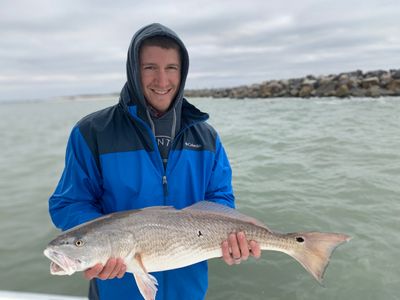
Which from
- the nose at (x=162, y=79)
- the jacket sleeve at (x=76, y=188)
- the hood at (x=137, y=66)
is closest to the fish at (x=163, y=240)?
the jacket sleeve at (x=76, y=188)

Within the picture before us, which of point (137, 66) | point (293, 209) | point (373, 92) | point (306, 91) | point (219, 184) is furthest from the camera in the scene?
point (306, 91)

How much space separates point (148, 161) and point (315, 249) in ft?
5.01

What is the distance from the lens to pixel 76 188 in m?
2.72

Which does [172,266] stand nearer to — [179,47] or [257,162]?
[179,47]

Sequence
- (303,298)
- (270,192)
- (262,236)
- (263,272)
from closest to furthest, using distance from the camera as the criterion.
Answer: (262,236), (303,298), (263,272), (270,192)

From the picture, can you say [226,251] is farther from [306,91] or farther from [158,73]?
[306,91]

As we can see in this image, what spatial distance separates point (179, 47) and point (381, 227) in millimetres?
5359

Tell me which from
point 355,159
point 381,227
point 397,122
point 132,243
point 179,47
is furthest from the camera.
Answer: point 397,122

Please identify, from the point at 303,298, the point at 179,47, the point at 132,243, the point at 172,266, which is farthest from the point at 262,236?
the point at 303,298

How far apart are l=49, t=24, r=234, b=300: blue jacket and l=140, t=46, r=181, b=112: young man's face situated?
93 millimetres

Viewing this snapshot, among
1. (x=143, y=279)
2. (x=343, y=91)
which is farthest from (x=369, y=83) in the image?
(x=143, y=279)

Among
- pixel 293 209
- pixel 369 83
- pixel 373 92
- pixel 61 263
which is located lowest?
pixel 293 209

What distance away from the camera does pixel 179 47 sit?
10.2 feet

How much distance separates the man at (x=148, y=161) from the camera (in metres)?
2.76
